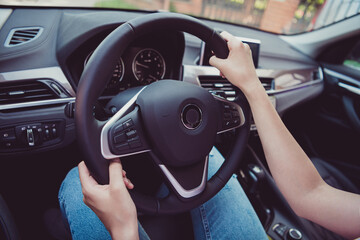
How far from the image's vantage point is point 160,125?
2.21ft

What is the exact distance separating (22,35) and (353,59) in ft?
8.09

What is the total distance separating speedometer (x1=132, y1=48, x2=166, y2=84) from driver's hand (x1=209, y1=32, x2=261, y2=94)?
495 mm

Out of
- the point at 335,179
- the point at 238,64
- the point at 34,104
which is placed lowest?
the point at 335,179

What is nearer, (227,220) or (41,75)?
(227,220)

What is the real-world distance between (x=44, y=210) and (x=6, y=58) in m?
0.92

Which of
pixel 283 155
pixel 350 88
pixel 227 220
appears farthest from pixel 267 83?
pixel 227 220

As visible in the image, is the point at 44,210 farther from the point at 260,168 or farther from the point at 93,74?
the point at 260,168

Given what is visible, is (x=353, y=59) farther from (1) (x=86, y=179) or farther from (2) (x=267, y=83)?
(1) (x=86, y=179)

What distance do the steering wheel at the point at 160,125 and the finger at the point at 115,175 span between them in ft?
0.05

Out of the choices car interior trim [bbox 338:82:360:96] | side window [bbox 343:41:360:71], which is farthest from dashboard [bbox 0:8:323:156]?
side window [bbox 343:41:360:71]

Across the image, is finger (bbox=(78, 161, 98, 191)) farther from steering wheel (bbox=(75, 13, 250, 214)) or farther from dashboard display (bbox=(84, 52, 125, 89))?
dashboard display (bbox=(84, 52, 125, 89))

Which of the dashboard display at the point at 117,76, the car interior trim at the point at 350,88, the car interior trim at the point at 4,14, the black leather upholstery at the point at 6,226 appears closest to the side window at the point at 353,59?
the car interior trim at the point at 350,88

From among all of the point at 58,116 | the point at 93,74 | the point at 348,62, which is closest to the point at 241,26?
the point at 348,62

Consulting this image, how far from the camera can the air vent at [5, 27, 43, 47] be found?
1.04m
